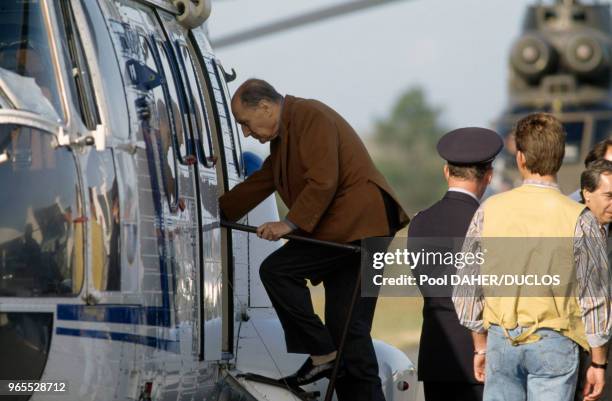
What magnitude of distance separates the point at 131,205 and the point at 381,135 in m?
85.5

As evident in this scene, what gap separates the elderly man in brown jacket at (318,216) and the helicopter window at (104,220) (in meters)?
1.24

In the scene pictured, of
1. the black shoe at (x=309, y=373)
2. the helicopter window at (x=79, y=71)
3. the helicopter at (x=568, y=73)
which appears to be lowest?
the black shoe at (x=309, y=373)

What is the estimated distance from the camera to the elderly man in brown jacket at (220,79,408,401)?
21.2ft

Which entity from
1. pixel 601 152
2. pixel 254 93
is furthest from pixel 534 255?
pixel 601 152

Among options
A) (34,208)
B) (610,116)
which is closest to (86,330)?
(34,208)

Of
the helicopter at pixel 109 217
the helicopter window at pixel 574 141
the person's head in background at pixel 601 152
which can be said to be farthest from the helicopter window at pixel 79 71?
the helicopter window at pixel 574 141

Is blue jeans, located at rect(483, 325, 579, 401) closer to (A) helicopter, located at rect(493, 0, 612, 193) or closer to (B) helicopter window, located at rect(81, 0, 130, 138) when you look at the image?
(B) helicopter window, located at rect(81, 0, 130, 138)

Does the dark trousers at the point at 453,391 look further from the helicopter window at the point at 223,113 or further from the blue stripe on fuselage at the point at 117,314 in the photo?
the helicopter window at the point at 223,113

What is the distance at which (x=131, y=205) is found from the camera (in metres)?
5.46

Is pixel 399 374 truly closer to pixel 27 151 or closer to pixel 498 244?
pixel 498 244

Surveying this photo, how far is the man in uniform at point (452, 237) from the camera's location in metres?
6.36

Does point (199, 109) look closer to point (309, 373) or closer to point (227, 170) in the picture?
point (227, 170)

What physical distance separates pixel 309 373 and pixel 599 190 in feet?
4.95

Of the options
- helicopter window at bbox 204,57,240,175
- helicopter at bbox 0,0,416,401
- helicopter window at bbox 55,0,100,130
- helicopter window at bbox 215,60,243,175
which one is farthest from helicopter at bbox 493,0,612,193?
helicopter window at bbox 55,0,100,130
